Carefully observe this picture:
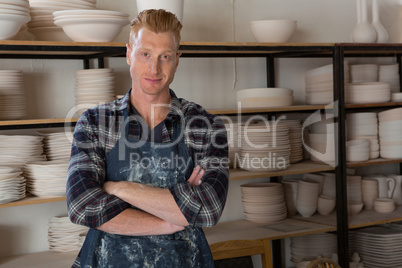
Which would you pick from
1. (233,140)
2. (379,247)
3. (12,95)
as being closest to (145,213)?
(12,95)

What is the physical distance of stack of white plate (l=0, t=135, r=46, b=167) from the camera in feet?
8.77

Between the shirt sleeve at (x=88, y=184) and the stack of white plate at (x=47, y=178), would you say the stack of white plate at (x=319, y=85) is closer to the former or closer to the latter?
the stack of white plate at (x=47, y=178)

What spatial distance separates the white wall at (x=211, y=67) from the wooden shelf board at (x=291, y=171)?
1.46ft

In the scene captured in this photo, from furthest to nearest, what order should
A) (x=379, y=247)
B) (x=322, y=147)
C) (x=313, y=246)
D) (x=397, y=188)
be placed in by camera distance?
(x=397, y=188), (x=379, y=247), (x=313, y=246), (x=322, y=147)

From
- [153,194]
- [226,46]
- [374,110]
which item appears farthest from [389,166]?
[153,194]

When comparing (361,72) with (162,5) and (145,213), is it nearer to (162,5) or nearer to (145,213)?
(162,5)

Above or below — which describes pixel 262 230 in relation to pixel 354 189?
below

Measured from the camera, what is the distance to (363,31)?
3562 mm

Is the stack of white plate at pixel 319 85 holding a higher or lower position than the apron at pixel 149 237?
higher

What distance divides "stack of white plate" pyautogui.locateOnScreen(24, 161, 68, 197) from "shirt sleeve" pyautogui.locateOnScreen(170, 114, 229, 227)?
1040 millimetres

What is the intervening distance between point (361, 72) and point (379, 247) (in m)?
1.21

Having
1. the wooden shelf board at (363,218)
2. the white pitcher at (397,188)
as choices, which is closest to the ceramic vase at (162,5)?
the wooden shelf board at (363,218)

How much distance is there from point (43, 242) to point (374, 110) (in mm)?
2552

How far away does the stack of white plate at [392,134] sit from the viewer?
364 cm
